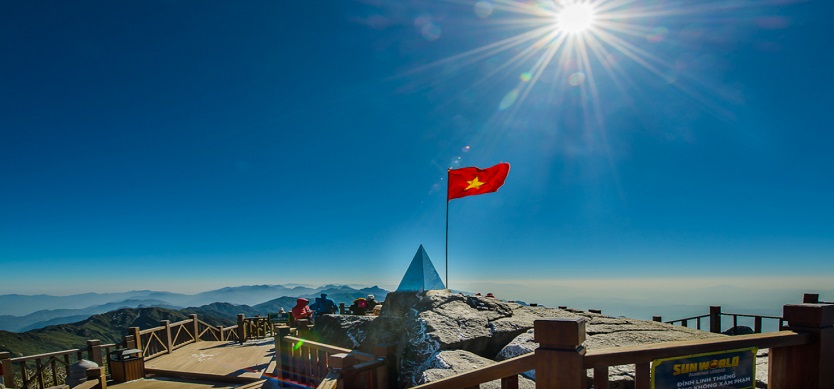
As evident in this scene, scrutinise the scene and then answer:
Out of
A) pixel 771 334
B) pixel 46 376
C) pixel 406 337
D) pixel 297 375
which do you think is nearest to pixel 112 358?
pixel 46 376

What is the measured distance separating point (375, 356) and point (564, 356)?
3.55 m

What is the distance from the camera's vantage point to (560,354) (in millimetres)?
2119

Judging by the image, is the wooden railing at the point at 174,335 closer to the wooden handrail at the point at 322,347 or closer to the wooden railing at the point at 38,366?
the wooden railing at the point at 38,366

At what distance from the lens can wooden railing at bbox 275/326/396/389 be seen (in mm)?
4633

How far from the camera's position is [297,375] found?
8.05 metres

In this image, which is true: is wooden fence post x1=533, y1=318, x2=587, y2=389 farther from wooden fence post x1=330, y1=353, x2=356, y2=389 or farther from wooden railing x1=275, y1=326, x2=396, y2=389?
wooden fence post x1=330, y1=353, x2=356, y2=389

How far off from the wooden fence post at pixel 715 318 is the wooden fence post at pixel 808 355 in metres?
12.1

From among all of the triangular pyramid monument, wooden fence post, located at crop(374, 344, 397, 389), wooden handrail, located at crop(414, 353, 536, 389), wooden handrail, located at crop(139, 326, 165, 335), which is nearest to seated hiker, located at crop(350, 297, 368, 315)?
the triangular pyramid monument

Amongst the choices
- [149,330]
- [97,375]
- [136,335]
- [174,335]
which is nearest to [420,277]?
[97,375]

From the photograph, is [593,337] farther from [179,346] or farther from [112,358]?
[179,346]

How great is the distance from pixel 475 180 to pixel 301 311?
329 inches

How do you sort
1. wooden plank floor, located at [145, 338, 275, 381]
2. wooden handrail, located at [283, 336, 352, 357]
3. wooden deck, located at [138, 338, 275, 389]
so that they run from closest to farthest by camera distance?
wooden handrail, located at [283, 336, 352, 357] < wooden deck, located at [138, 338, 275, 389] < wooden plank floor, located at [145, 338, 275, 381]

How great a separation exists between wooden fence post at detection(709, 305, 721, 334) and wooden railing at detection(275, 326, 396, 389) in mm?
12462

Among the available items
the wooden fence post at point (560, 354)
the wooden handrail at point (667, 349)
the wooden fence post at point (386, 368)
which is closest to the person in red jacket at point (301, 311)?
the wooden fence post at point (386, 368)
